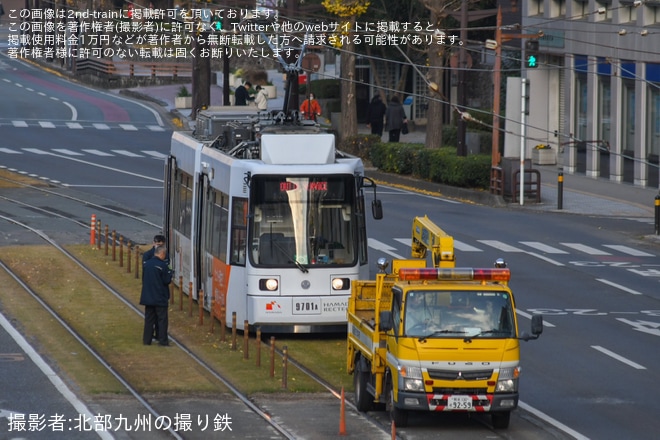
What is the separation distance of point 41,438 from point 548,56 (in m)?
39.4

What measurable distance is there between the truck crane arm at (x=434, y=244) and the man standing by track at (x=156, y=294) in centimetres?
409

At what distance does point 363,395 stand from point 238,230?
525 centimetres

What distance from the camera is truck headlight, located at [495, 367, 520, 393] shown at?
50.3ft

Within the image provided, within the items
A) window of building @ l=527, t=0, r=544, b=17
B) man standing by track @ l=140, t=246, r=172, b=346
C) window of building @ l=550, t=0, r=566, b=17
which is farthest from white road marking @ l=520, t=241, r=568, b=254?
window of building @ l=527, t=0, r=544, b=17

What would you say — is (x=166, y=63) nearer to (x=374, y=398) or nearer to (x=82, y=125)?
(x=82, y=125)

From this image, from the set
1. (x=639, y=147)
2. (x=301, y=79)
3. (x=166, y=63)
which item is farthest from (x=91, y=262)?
→ (x=166, y=63)

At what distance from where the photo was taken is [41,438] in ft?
49.4

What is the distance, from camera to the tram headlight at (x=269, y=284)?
68.3 ft

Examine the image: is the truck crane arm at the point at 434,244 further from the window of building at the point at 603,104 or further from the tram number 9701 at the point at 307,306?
the window of building at the point at 603,104

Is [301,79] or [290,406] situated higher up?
[301,79]

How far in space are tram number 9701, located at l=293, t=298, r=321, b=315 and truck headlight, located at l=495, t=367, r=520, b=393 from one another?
5.96 metres

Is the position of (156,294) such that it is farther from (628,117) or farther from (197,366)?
(628,117)

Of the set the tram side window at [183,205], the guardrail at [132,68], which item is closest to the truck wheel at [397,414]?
the tram side window at [183,205]

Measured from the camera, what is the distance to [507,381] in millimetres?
15367
